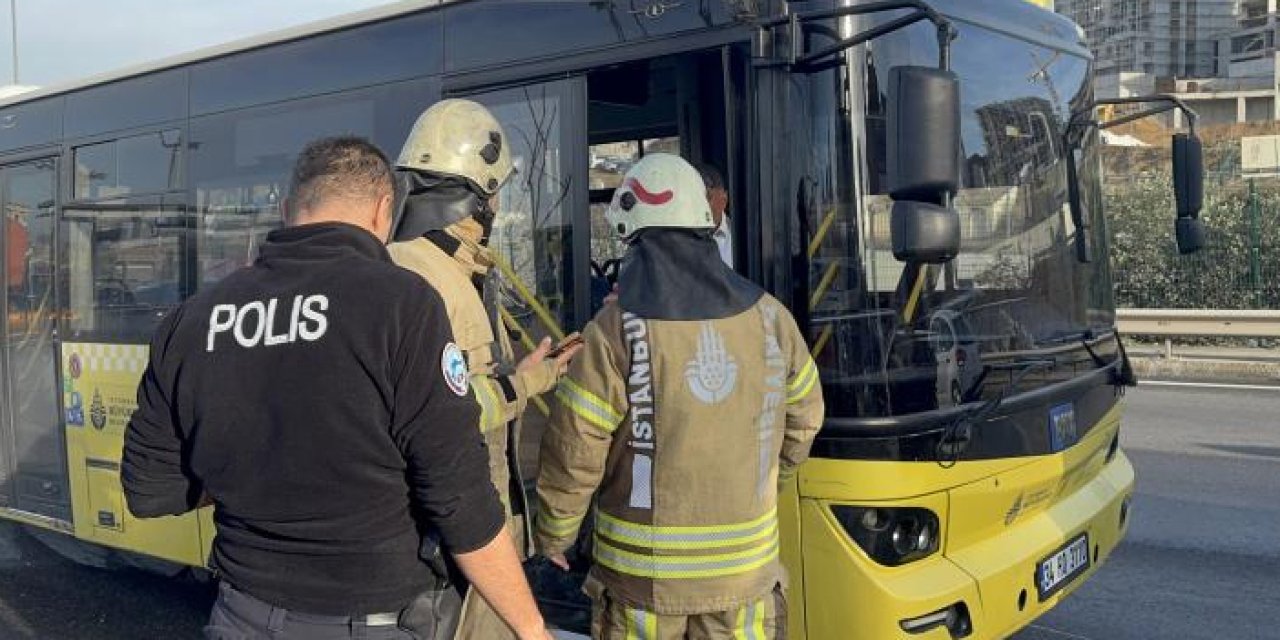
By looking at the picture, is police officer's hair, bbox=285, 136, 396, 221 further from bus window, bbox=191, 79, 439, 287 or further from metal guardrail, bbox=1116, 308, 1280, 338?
metal guardrail, bbox=1116, 308, 1280, 338

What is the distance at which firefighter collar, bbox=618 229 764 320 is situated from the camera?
2916 mm

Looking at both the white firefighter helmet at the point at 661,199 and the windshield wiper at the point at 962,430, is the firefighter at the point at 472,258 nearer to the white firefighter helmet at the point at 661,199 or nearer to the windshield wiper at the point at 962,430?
the white firefighter helmet at the point at 661,199

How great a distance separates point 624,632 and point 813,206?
4.64ft

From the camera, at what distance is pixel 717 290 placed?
9.68ft

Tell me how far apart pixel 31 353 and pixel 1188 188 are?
604 cm

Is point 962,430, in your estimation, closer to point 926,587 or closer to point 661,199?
point 926,587

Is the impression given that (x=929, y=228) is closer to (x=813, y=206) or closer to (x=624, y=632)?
(x=813, y=206)

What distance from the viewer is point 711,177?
12.4ft

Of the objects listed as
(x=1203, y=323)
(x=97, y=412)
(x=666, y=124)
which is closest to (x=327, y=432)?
(x=666, y=124)

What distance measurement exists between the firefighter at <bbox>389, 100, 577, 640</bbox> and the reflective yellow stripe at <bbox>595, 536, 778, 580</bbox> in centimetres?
31

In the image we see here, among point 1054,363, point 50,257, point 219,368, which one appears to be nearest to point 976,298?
point 1054,363

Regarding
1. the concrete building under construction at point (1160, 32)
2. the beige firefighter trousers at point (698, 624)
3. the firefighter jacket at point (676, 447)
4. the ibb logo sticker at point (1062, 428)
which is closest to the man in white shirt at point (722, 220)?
the firefighter jacket at point (676, 447)

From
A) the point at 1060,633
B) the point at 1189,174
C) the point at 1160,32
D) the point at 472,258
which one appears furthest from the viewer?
the point at 1160,32

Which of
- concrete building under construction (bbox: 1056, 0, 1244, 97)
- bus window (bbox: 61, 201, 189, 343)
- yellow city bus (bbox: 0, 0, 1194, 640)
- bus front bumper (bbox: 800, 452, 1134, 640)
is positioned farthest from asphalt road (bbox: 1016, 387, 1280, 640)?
concrete building under construction (bbox: 1056, 0, 1244, 97)
